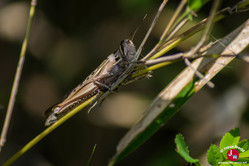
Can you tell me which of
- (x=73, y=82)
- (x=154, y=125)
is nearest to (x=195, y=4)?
(x=154, y=125)

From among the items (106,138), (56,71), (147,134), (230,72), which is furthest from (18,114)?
(147,134)

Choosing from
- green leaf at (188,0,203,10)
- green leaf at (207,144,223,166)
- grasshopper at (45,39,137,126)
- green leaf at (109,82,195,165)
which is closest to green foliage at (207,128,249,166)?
green leaf at (207,144,223,166)

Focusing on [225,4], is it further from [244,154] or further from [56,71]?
[244,154]

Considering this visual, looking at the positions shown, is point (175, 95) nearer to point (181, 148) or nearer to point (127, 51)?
point (181, 148)

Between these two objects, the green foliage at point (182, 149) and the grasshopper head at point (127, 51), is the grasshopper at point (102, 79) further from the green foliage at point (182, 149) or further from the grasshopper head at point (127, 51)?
the green foliage at point (182, 149)

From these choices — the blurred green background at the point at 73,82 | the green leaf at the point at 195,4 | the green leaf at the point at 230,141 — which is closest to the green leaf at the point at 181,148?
the green leaf at the point at 230,141

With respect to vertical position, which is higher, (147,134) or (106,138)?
(106,138)

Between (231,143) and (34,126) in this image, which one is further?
(34,126)

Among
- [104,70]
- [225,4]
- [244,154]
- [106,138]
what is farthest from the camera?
[106,138]
